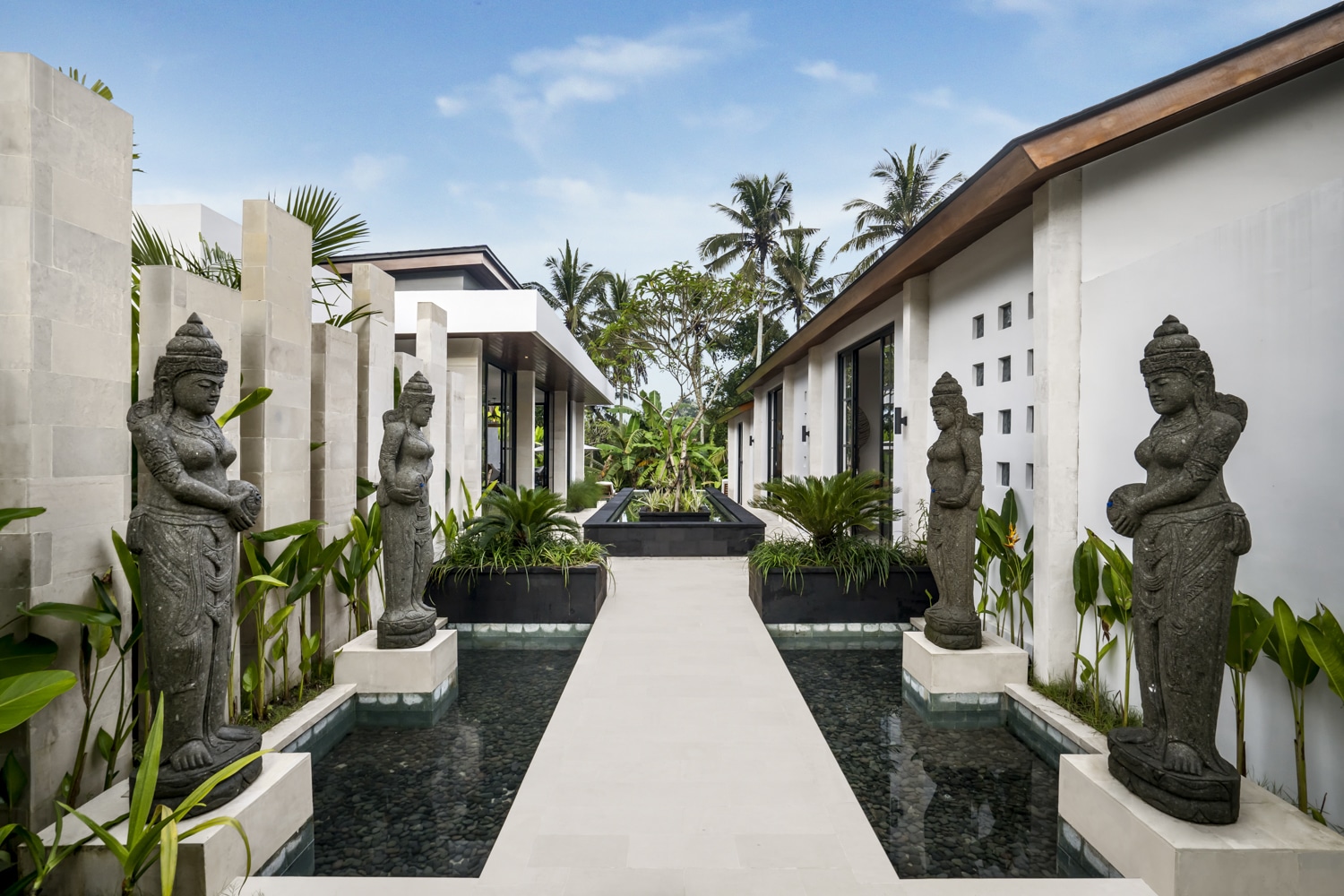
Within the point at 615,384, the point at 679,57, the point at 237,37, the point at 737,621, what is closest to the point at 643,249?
the point at 615,384

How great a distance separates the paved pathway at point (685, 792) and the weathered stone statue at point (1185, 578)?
118 cm

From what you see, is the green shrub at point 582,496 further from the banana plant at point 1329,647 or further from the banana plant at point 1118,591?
the banana plant at point 1329,647

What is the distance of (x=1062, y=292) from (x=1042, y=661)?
2518 millimetres

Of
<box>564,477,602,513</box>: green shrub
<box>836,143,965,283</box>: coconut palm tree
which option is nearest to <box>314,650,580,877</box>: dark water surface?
<box>564,477,602,513</box>: green shrub

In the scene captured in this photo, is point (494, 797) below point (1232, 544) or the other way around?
below

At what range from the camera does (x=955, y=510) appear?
442 centimetres

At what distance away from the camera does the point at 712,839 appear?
255cm

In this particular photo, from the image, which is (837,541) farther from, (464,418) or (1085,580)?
(464,418)

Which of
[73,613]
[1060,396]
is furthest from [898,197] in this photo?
[73,613]

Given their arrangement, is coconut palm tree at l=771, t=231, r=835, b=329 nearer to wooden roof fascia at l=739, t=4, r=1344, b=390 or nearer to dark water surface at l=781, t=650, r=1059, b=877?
wooden roof fascia at l=739, t=4, r=1344, b=390

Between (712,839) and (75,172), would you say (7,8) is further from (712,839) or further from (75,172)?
Result: (712,839)

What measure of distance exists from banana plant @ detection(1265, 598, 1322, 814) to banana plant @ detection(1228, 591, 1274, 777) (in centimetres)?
4

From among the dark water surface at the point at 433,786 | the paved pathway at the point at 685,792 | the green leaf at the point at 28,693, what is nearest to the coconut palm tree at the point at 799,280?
the paved pathway at the point at 685,792

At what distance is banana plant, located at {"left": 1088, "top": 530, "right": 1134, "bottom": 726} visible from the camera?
10.6 ft
